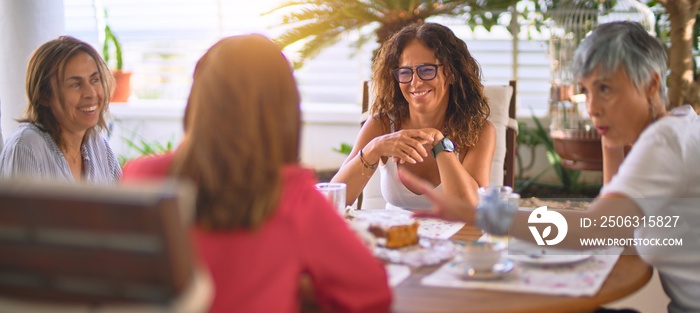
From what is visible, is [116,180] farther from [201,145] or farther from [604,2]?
[604,2]

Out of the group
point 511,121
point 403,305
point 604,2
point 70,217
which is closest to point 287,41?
point 604,2

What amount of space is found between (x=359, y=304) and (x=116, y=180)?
1.74 meters

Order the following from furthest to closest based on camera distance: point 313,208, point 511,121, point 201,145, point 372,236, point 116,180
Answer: point 511,121 < point 116,180 < point 372,236 < point 313,208 < point 201,145

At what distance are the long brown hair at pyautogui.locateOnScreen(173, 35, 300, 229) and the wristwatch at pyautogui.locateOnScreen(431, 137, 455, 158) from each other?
58.6 inches

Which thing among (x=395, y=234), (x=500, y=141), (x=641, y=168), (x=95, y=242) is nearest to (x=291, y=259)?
(x=95, y=242)

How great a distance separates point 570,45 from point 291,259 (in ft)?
14.6

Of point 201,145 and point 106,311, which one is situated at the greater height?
point 201,145

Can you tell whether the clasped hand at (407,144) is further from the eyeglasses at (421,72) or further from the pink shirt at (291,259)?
the pink shirt at (291,259)

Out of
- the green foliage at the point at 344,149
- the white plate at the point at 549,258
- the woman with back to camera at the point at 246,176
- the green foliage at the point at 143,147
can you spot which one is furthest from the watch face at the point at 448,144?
the green foliage at the point at 143,147

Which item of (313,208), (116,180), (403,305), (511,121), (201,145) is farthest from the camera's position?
(511,121)

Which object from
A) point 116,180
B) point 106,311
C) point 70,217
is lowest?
point 116,180

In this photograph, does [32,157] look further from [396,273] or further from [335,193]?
[396,273]

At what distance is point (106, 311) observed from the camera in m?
1.17

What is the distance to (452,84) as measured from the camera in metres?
3.09
